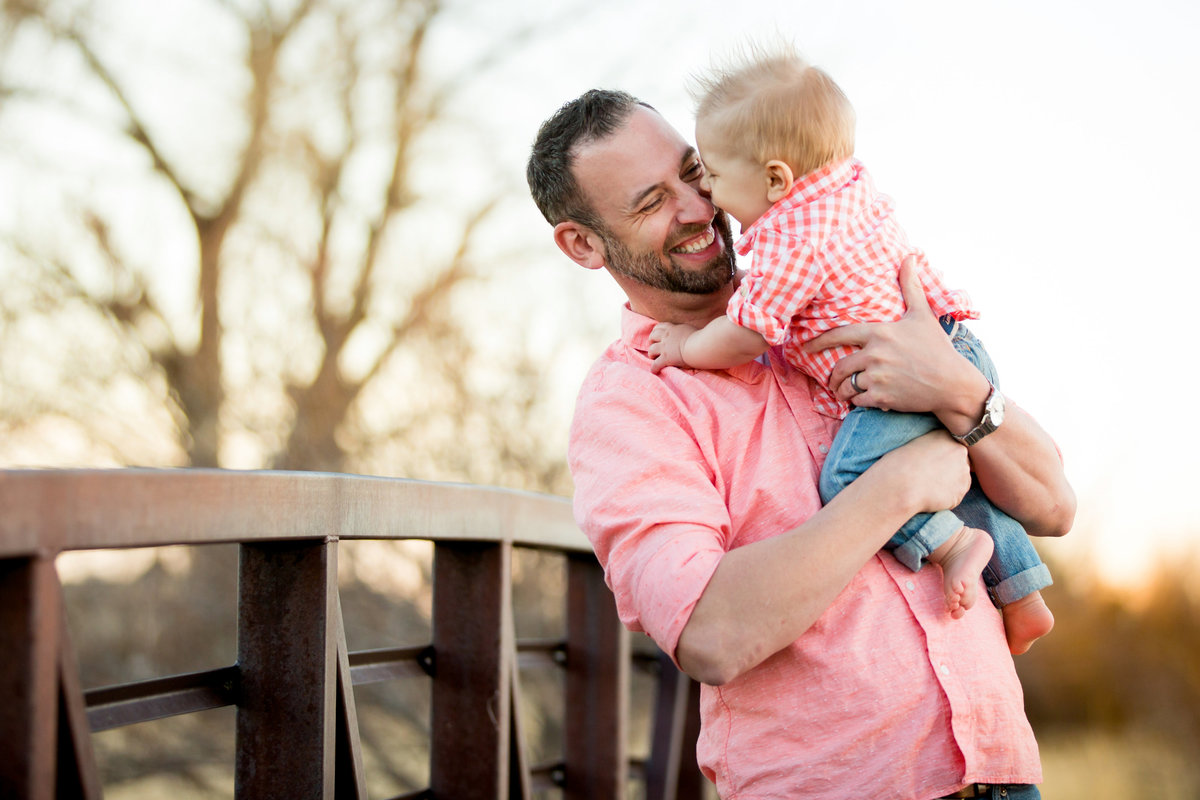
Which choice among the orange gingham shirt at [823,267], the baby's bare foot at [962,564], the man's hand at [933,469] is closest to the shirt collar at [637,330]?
the orange gingham shirt at [823,267]

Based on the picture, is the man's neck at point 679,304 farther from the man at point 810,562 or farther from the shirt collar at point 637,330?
the man at point 810,562

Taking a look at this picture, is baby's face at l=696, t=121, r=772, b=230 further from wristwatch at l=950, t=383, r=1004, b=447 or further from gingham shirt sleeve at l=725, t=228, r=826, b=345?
wristwatch at l=950, t=383, r=1004, b=447

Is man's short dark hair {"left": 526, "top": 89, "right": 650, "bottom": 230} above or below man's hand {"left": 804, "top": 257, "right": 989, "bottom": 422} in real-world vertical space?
above

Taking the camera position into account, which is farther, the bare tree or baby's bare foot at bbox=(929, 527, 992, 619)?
the bare tree

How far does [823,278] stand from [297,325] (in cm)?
775

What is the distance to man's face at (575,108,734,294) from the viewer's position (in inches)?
76.5

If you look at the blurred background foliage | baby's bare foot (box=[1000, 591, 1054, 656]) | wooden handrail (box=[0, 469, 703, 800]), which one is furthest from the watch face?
the blurred background foliage

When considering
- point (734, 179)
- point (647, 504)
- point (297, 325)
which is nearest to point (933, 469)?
point (647, 504)

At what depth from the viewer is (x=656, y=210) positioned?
197cm

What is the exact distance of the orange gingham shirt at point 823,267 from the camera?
1.62 metres

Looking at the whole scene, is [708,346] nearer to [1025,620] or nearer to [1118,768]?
[1025,620]

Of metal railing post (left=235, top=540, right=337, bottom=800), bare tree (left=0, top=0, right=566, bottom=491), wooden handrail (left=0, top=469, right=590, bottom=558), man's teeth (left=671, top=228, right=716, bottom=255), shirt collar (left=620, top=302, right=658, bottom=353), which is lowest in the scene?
metal railing post (left=235, top=540, right=337, bottom=800)

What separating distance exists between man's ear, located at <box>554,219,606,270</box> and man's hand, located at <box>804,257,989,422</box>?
2.03 ft

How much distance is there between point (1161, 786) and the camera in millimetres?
7133
